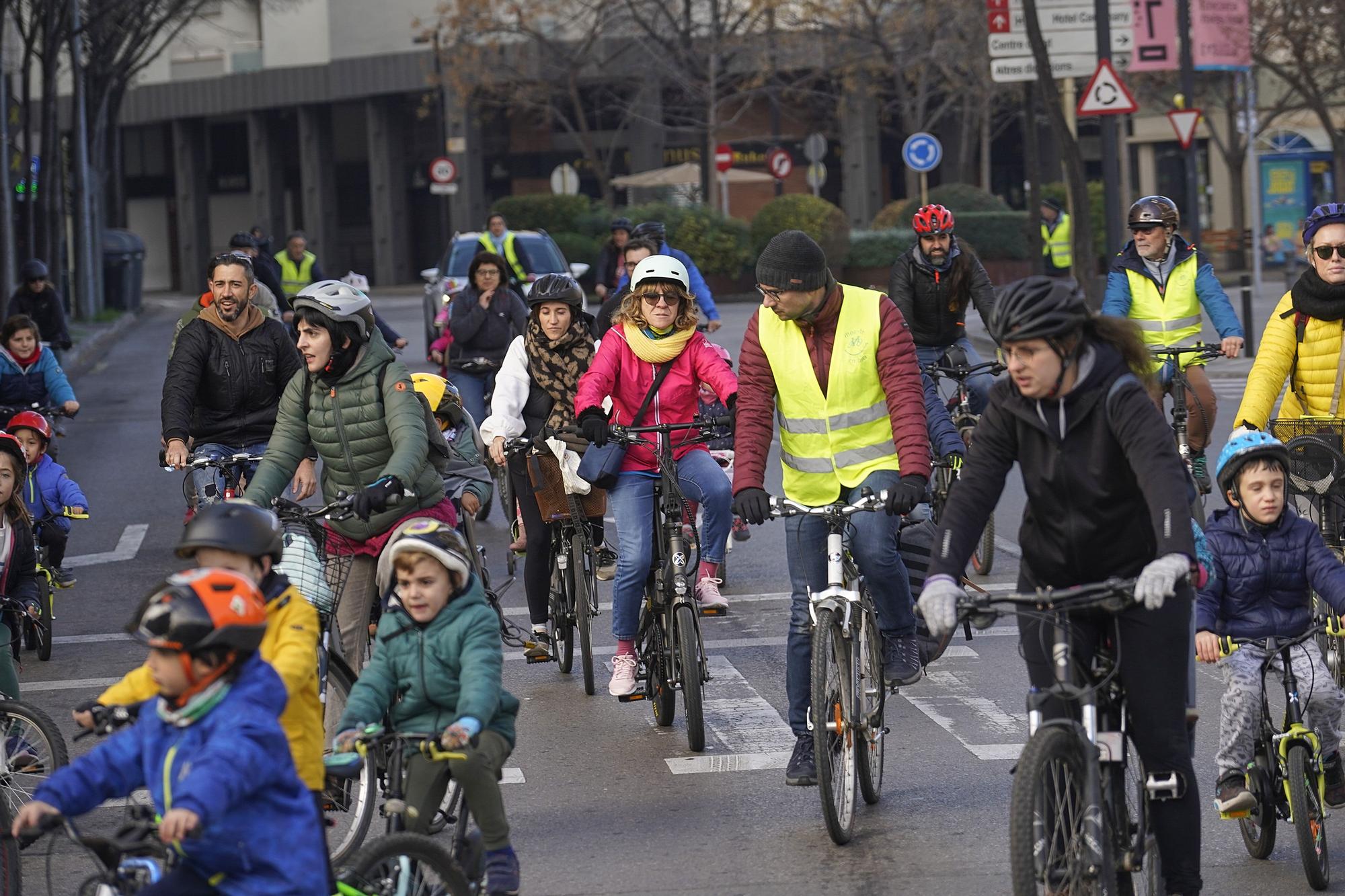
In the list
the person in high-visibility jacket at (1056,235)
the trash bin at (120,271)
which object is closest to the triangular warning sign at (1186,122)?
the person in high-visibility jacket at (1056,235)

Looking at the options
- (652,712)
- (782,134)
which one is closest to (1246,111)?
(782,134)

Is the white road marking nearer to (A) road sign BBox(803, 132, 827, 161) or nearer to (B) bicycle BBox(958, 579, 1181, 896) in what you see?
(B) bicycle BBox(958, 579, 1181, 896)

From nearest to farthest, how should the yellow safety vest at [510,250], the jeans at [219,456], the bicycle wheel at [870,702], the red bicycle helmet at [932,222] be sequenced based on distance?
the bicycle wheel at [870,702]
the jeans at [219,456]
the red bicycle helmet at [932,222]
the yellow safety vest at [510,250]

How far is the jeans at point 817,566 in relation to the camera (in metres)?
6.72

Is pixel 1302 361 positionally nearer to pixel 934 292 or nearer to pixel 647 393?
pixel 647 393

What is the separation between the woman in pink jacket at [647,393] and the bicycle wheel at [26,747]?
236cm

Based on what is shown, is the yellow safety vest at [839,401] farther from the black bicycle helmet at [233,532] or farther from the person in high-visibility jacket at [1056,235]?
the person in high-visibility jacket at [1056,235]

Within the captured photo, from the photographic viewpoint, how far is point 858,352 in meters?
6.72

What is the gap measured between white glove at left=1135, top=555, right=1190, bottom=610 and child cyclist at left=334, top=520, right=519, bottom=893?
166 cm

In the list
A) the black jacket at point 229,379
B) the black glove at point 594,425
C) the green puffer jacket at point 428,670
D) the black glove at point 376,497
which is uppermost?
the black jacket at point 229,379

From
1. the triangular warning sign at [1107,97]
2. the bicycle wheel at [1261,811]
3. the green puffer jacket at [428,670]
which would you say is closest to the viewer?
the green puffer jacket at [428,670]

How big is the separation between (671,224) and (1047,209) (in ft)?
44.2

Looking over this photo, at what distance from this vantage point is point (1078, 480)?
198 inches

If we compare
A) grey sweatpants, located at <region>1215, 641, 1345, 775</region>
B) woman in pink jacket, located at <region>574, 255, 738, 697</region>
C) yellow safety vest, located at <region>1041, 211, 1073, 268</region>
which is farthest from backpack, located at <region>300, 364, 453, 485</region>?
yellow safety vest, located at <region>1041, 211, 1073, 268</region>
